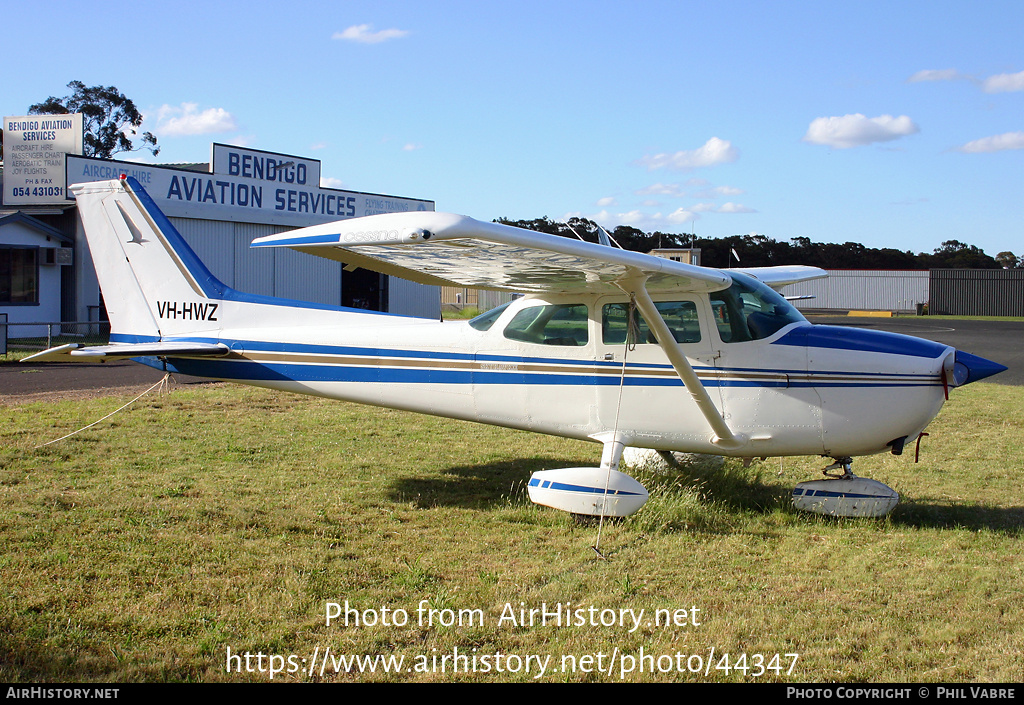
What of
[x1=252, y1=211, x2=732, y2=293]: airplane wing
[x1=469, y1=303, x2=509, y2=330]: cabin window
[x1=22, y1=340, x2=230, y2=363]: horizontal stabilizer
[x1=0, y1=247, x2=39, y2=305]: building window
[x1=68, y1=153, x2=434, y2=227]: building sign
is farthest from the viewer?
[x1=68, y1=153, x2=434, y2=227]: building sign

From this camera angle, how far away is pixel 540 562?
5180mm

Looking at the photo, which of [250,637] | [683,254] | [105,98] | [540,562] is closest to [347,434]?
[540,562]

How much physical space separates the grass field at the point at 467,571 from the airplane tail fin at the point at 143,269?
1404 millimetres

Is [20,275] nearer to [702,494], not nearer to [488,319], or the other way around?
[488,319]

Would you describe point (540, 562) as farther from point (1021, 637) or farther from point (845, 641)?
point (1021, 637)

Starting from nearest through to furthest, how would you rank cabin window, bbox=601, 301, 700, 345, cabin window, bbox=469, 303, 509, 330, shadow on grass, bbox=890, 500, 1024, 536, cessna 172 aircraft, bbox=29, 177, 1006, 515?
cessna 172 aircraft, bbox=29, 177, 1006, 515 < shadow on grass, bbox=890, 500, 1024, 536 < cabin window, bbox=601, 301, 700, 345 < cabin window, bbox=469, 303, 509, 330

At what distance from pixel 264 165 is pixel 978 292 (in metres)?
42.3

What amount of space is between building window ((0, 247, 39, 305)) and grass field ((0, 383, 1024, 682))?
16.0 m

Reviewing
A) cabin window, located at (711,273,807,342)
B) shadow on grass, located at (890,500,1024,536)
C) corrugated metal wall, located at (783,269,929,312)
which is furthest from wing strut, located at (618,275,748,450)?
corrugated metal wall, located at (783,269,929,312)

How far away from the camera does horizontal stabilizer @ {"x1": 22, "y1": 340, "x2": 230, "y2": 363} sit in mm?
6586

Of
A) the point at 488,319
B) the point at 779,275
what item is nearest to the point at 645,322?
the point at 488,319

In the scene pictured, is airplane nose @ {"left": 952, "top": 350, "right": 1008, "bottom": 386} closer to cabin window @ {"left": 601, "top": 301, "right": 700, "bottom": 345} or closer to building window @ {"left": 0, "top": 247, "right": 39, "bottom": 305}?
cabin window @ {"left": 601, "top": 301, "right": 700, "bottom": 345}

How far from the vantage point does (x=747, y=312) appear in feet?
20.7
